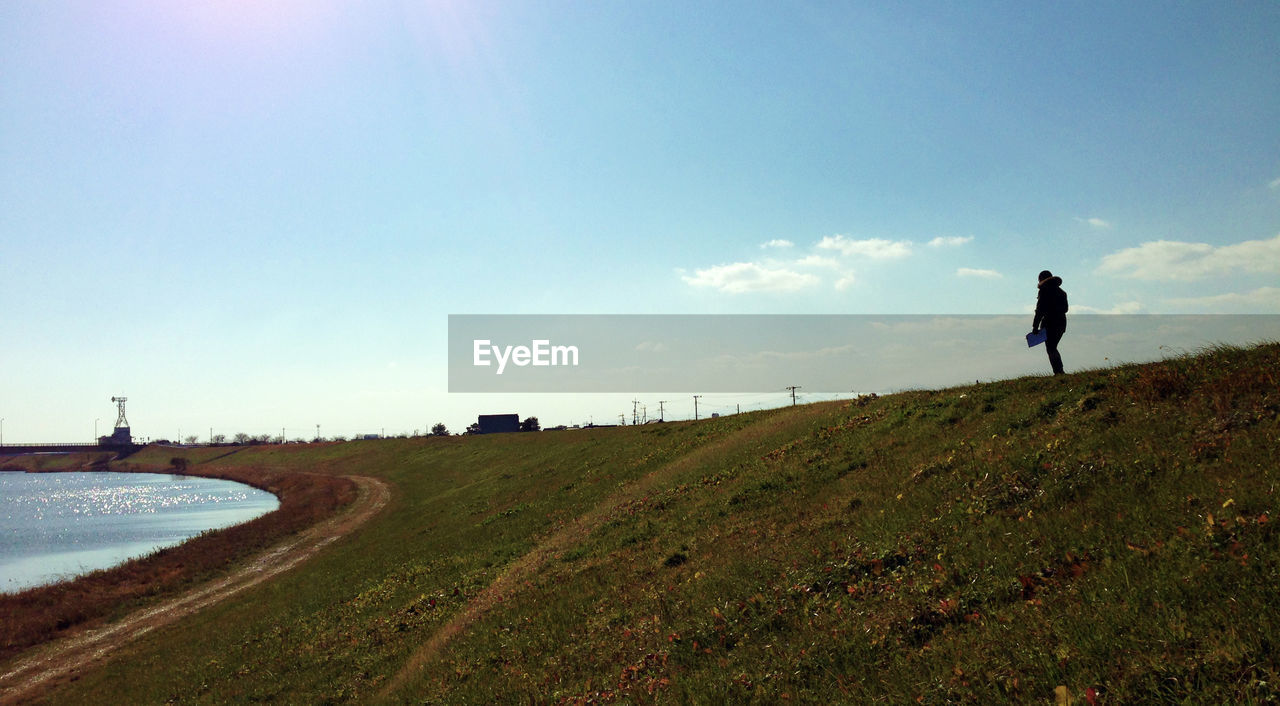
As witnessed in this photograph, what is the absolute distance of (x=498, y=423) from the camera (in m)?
162

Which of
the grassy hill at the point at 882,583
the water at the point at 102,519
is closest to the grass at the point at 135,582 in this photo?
Result: the water at the point at 102,519

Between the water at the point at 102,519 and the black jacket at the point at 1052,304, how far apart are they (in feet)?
207

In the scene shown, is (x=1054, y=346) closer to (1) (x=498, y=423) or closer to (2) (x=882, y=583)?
(2) (x=882, y=583)

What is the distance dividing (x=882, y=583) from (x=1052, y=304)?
524 inches

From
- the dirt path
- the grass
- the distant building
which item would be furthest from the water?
the distant building

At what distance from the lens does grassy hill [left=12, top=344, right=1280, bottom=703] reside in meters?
7.14

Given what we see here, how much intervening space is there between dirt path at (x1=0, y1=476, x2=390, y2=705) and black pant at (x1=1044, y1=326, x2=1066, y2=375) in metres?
39.1

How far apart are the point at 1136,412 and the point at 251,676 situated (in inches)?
1047

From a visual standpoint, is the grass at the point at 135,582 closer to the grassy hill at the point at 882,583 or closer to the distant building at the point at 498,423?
the grassy hill at the point at 882,583

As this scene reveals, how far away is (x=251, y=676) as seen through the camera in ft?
66.8

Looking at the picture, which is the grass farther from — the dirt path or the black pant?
the black pant

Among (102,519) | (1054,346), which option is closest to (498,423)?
(102,519)

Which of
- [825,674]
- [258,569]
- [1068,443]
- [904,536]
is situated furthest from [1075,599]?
[258,569]

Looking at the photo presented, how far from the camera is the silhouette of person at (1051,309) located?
19.1m
